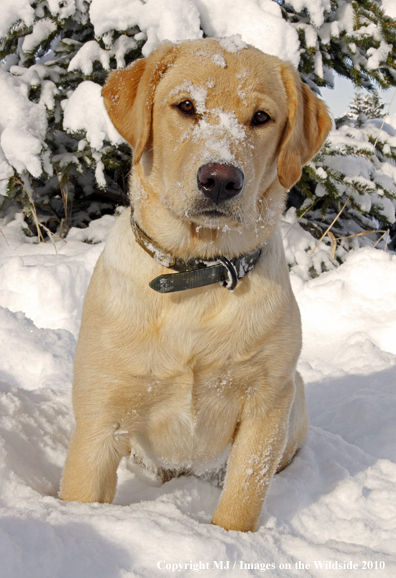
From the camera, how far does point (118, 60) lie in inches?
189

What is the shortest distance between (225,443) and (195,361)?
50 cm

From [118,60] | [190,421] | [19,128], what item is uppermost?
[118,60]

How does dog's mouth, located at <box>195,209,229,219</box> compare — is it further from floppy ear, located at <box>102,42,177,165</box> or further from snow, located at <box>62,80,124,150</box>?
snow, located at <box>62,80,124,150</box>

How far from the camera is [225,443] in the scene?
2287mm

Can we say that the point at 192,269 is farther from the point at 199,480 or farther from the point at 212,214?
the point at 199,480

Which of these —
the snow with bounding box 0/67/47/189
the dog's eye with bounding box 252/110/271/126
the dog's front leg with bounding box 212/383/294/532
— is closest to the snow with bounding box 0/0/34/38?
the snow with bounding box 0/67/47/189

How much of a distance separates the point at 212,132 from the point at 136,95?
1.48ft

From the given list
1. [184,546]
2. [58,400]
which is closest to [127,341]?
[184,546]

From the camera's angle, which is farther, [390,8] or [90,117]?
[390,8]

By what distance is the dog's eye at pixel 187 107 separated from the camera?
2107mm

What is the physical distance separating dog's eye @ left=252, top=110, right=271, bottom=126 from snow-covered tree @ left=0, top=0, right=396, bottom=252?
2757 mm

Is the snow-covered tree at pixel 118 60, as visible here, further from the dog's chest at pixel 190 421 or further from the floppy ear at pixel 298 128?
the dog's chest at pixel 190 421

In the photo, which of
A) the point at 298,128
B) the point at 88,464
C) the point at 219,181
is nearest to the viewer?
the point at 219,181

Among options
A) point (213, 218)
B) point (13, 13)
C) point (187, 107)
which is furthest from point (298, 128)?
point (13, 13)
